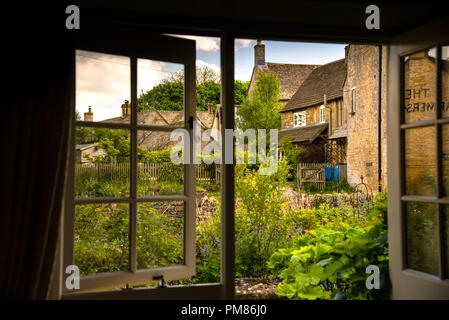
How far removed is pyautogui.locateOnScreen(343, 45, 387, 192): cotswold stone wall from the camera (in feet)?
34.2

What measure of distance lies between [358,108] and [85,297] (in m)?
11.4

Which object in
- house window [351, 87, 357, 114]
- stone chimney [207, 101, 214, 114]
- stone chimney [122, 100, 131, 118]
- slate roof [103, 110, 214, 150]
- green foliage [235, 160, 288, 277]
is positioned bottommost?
green foliage [235, 160, 288, 277]

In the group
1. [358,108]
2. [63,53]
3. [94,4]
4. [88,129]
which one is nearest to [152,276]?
[88,129]

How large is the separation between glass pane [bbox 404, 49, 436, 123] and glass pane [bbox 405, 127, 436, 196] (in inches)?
3.6

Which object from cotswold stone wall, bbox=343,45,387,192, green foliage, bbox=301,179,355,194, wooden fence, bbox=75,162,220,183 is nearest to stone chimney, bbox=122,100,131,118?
wooden fence, bbox=75,162,220,183

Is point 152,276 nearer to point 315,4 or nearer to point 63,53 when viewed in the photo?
point 63,53

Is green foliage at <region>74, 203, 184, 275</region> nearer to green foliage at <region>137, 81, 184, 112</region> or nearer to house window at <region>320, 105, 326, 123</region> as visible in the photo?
green foliage at <region>137, 81, 184, 112</region>

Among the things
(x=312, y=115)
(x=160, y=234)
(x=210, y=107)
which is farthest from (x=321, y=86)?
(x=160, y=234)

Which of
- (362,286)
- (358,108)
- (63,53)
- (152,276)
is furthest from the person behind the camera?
(358,108)

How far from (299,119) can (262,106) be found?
12.0 ft

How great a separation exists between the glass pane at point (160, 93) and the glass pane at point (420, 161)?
4.26ft

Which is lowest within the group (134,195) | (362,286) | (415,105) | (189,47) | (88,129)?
(362,286)

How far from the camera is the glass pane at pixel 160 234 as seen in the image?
1841mm
